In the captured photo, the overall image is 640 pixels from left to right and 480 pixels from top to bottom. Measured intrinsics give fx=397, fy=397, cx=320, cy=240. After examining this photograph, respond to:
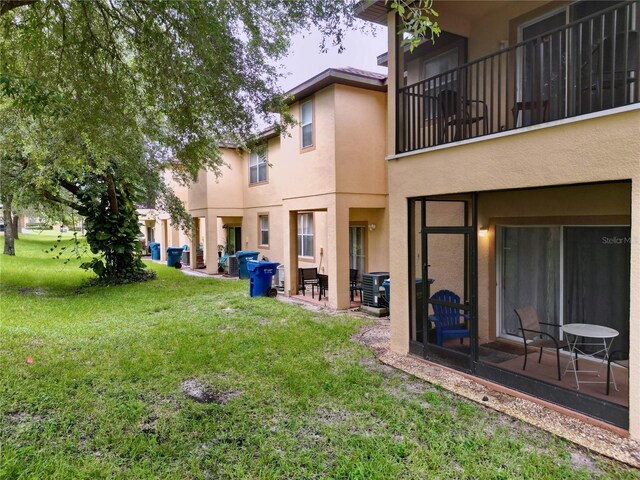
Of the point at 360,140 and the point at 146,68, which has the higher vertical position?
the point at 146,68

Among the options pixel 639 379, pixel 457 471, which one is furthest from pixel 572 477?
pixel 639 379

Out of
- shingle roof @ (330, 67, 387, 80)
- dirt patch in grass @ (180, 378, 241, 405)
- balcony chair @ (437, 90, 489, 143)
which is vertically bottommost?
dirt patch in grass @ (180, 378, 241, 405)

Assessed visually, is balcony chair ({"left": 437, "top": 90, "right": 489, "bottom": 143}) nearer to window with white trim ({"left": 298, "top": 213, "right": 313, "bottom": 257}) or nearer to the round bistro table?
the round bistro table

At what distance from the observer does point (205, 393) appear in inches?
217

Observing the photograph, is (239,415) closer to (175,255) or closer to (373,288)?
(373,288)

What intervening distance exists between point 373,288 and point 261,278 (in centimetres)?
395

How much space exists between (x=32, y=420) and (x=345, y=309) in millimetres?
7586

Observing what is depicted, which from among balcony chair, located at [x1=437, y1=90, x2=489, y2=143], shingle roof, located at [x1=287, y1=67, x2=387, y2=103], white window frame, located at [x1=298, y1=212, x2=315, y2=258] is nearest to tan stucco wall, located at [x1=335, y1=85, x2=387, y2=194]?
shingle roof, located at [x1=287, y1=67, x2=387, y2=103]

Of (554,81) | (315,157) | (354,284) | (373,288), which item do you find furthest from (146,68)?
(354,284)

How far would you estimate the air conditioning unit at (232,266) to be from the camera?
18.4 m

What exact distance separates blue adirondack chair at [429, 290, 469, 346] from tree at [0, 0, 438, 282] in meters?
5.10

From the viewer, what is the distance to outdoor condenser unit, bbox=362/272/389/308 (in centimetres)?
1053

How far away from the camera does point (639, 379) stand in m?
4.10

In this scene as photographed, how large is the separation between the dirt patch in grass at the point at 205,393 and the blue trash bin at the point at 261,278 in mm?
6885
